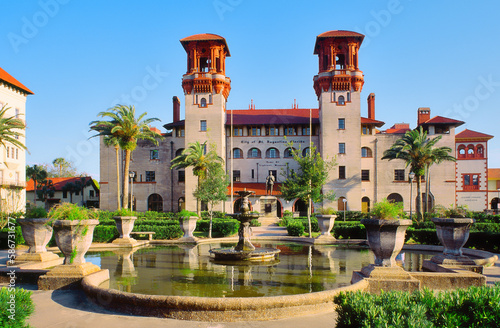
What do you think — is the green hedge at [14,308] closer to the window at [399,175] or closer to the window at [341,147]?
the window at [341,147]

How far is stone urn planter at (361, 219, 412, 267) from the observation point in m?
8.30

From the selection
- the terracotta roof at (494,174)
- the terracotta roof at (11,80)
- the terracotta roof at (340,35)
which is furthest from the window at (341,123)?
the terracotta roof at (11,80)

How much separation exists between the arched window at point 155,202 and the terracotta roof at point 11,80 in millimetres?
20951

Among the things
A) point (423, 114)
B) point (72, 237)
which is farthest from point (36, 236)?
point (423, 114)

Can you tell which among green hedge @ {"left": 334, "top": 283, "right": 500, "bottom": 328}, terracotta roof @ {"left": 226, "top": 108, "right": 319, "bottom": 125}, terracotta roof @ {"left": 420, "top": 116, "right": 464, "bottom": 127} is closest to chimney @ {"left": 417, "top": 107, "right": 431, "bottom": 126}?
terracotta roof @ {"left": 420, "top": 116, "right": 464, "bottom": 127}

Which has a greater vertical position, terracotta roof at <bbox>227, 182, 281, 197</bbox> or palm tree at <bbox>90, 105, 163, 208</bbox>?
palm tree at <bbox>90, 105, 163, 208</bbox>

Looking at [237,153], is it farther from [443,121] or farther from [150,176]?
[443,121]

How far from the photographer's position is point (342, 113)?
161ft

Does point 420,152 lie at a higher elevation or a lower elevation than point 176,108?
lower

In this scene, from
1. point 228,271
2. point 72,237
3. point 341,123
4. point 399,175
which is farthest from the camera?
point 399,175

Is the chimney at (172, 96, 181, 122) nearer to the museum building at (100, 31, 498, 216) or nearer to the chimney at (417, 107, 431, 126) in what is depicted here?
the museum building at (100, 31, 498, 216)

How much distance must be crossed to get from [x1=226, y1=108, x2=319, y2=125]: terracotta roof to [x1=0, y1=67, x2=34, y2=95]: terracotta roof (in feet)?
86.2

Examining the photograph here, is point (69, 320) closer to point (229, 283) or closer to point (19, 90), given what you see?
point (229, 283)

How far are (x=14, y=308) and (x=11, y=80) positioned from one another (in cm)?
5037
